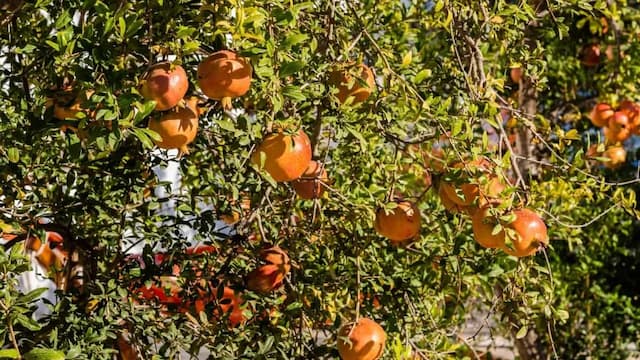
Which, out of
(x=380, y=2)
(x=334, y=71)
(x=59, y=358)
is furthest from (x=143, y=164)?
(x=59, y=358)

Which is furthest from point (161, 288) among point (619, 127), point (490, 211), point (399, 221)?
point (619, 127)

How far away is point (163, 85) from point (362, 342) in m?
0.60

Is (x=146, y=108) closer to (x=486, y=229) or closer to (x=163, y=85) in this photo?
(x=163, y=85)

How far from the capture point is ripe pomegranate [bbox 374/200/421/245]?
1410 mm

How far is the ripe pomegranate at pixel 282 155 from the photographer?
112 centimetres

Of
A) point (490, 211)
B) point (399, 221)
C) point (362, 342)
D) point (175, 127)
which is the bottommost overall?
point (362, 342)

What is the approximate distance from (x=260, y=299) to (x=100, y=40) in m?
0.62

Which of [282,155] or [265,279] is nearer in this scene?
[282,155]

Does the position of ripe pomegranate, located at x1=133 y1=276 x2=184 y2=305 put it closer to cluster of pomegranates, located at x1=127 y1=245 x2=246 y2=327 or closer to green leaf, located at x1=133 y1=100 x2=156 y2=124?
cluster of pomegranates, located at x1=127 y1=245 x2=246 y2=327

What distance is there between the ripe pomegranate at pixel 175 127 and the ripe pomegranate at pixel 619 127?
2.02 m

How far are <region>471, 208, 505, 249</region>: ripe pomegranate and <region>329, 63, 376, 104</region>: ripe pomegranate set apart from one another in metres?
0.27

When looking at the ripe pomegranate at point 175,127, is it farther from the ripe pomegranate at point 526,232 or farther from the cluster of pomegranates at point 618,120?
the cluster of pomegranates at point 618,120

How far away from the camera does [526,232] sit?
1257 mm

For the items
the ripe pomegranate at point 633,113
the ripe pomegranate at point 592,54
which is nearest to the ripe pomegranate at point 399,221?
the ripe pomegranate at point 633,113
